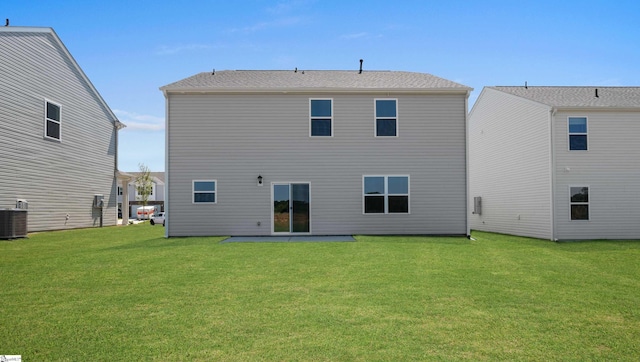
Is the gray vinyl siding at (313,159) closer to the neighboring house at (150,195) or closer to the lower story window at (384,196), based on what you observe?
the lower story window at (384,196)

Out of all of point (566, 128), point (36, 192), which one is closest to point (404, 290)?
point (566, 128)

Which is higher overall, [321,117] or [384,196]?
[321,117]

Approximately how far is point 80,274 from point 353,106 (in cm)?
1012

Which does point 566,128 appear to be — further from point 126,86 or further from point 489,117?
point 126,86

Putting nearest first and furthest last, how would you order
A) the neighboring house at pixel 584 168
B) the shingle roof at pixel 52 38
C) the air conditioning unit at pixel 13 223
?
the air conditioning unit at pixel 13 223, the shingle roof at pixel 52 38, the neighboring house at pixel 584 168

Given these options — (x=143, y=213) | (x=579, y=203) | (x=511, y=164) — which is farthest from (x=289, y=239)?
(x=143, y=213)

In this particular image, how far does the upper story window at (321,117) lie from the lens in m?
15.2

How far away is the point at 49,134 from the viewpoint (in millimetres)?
17406

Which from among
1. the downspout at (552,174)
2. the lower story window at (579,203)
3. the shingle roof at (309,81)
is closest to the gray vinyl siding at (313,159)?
the shingle roof at (309,81)

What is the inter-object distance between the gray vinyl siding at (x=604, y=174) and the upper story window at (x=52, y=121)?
19.1m

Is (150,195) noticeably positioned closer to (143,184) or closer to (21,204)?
(143,184)

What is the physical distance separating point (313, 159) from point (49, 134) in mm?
10734

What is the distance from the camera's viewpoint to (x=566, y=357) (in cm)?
398

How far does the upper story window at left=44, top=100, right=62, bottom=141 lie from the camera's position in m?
17.2
